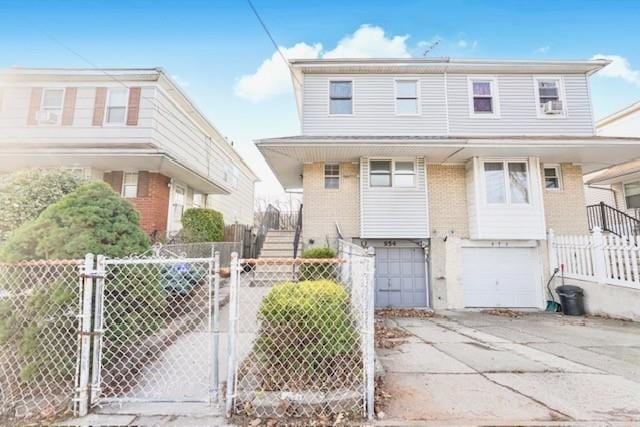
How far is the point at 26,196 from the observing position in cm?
670

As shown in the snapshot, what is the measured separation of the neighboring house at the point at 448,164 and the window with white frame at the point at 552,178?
4 centimetres

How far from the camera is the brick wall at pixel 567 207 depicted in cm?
984

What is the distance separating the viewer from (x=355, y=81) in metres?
10.4

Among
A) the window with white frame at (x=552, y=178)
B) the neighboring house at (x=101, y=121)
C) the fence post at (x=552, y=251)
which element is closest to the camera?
the fence post at (x=552, y=251)

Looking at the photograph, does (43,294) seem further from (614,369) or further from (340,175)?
(340,175)

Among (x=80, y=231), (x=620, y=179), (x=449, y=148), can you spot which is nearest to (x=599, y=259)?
(x=449, y=148)

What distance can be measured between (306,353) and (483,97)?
35.3ft

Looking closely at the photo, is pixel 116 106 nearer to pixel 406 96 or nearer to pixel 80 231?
pixel 80 231

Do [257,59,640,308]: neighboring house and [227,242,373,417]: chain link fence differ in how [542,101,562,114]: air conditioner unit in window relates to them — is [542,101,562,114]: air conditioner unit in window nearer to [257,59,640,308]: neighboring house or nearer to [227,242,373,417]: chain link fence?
[257,59,640,308]: neighboring house

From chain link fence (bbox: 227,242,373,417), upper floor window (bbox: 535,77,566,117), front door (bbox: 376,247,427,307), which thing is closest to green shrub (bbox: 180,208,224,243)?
front door (bbox: 376,247,427,307)

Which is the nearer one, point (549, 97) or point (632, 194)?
point (549, 97)

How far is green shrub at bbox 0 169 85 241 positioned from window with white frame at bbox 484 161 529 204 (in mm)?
11740

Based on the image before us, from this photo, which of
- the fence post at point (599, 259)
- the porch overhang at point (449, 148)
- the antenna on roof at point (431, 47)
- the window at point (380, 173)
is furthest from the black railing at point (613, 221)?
the antenna on roof at point (431, 47)

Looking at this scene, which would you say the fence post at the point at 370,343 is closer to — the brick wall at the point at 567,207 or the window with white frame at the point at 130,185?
the brick wall at the point at 567,207
